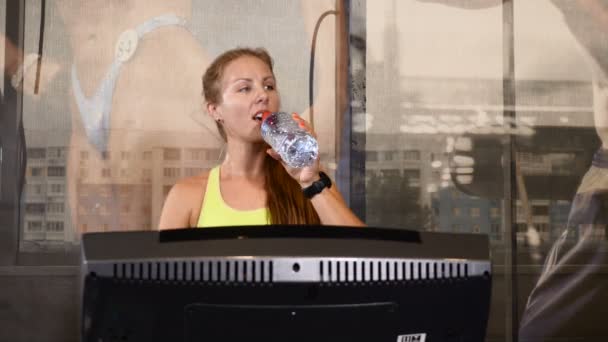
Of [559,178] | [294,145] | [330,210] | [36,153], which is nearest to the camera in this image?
[294,145]

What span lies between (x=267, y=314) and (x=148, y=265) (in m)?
0.09

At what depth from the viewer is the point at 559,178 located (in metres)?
2.64

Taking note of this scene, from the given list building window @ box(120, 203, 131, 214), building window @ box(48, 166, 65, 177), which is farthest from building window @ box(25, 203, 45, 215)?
building window @ box(120, 203, 131, 214)

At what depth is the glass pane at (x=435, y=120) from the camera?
8.36ft

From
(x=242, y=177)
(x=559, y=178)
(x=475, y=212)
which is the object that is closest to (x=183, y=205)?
(x=242, y=177)

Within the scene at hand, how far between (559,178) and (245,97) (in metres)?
1.60

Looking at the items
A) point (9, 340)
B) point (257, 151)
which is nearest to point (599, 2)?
point (257, 151)

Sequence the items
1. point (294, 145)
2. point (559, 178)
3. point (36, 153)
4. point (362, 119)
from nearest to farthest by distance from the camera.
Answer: point (294, 145), point (36, 153), point (362, 119), point (559, 178)

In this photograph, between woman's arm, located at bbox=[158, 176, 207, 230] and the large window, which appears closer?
woman's arm, located at bbox=[158, 176, 207, 230]

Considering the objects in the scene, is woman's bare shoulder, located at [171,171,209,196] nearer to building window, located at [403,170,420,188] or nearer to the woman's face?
the woman's face

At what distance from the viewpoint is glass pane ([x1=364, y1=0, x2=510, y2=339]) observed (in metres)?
2.55

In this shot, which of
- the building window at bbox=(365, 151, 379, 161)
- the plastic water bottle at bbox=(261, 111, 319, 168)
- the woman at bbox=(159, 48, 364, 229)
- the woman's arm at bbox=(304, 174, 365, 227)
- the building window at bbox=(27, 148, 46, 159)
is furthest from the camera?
the building window at bbox=(365, 151, 379, 161)

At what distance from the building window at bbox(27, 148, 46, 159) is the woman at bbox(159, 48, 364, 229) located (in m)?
1.04

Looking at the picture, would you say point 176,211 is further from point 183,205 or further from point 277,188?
point 277,188
